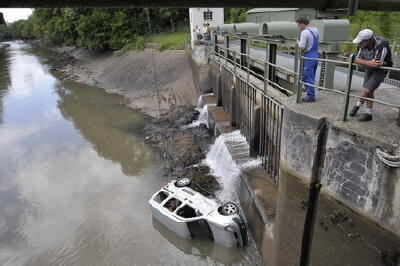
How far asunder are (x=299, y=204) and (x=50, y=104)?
79.1ft

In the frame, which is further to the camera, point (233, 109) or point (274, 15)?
point (274, 15)

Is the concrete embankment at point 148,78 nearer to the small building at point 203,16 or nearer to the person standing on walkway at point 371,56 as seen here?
the small building at point 203,16

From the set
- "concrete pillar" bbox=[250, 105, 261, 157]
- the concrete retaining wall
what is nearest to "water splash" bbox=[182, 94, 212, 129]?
"concrete pillar" bbox=[250, 105, 261, 157]

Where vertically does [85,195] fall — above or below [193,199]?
below

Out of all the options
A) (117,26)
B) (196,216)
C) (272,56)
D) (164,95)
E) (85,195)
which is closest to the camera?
(196,216)

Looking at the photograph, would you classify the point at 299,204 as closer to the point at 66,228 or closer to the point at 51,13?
the point at 66,228

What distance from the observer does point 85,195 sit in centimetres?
1202

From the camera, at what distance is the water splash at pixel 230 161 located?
9867mm

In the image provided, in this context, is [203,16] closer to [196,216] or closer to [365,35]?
[196,216]

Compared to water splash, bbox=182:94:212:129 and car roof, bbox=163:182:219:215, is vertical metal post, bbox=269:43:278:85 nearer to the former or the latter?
car roof, bbox=163:182:219:215

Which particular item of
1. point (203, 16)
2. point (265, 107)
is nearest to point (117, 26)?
point (203, 16)

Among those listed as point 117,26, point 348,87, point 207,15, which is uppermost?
point 207,15

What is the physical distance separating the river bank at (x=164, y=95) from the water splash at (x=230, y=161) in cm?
35

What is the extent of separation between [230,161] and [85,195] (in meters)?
5.81
